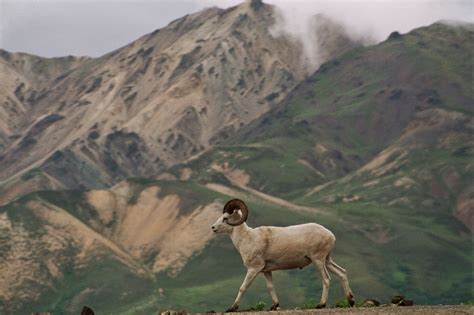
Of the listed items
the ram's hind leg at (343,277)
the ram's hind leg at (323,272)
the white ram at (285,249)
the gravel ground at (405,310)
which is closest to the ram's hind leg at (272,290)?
the white ram at (285,249)

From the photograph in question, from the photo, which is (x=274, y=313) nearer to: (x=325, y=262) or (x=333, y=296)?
(x=325, y=262)

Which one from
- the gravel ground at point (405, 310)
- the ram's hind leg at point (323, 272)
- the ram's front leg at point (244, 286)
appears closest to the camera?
the gravel ground at point (405, 310)

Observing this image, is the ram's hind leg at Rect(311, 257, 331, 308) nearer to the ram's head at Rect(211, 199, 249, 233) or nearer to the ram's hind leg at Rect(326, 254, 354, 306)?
the ram's hind leg at Rect(326, 254, 354, 306)

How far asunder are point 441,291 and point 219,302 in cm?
4347

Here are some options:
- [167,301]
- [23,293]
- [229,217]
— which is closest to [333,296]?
[167,301]

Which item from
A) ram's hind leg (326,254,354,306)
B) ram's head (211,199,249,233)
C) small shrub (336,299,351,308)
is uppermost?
ram's head (211,199,249,233)

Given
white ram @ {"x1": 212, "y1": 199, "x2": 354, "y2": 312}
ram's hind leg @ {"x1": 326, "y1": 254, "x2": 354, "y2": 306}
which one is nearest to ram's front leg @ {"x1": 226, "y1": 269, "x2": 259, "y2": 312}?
white ram @ {"x1": 212, "y1": 199, "x2": 354, "y2": 312}

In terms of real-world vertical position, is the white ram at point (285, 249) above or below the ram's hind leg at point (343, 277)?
above

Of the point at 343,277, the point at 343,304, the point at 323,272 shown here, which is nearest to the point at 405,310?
the point at 343,304

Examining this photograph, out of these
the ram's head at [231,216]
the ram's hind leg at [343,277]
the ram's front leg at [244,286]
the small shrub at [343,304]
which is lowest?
the small shrub at [343,304]

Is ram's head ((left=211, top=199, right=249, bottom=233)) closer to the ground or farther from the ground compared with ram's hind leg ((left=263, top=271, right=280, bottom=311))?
farther from the ground

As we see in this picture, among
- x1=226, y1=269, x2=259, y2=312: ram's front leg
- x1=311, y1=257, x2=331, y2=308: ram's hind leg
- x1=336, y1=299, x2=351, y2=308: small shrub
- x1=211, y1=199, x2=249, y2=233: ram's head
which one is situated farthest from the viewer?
x1=211, y1=199, x2=249, y2=233: ram's head

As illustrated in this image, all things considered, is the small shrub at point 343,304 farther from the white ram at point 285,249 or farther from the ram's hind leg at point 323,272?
the white ram at point 285,249

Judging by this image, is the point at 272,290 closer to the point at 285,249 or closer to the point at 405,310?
the point at 285,249
